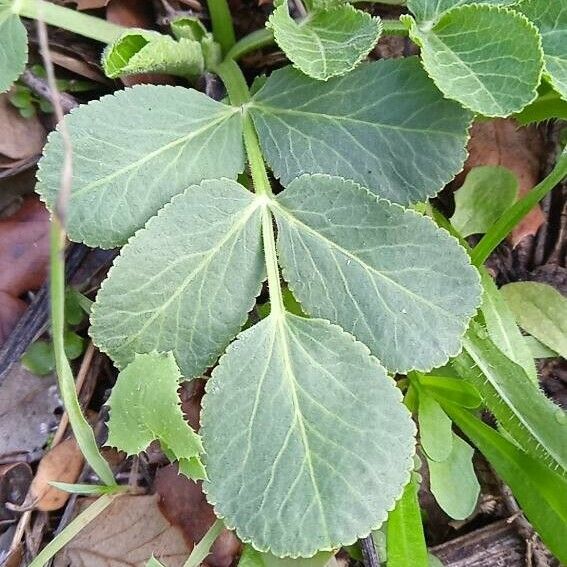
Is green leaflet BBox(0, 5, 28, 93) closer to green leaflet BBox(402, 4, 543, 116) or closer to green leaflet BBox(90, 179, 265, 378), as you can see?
green leaflet BBox(90, 179, 265, 378)

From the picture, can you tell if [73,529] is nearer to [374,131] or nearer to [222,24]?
[374,131]

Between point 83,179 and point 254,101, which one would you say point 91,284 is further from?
→ point 254,101

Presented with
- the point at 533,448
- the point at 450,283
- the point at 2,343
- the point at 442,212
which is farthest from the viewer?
the point at 442,212

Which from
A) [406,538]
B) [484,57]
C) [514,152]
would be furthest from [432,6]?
[406,538]

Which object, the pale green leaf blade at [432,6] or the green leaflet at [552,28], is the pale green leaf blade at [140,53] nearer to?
the pale green leaf blade at [432,6]

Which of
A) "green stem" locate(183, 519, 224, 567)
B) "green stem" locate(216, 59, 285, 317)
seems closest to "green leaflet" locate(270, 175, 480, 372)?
"green stem" locate(216, 59, 285, 317)

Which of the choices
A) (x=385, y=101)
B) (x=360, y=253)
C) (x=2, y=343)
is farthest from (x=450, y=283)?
(x=2, y=343)
